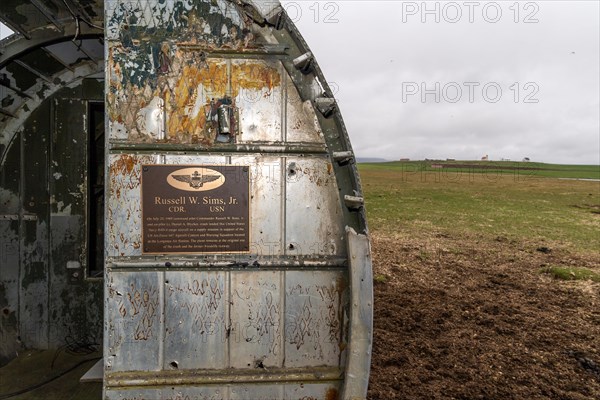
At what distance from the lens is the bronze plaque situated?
9.37 ft

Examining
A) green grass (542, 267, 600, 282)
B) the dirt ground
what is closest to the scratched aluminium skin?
the dirt ground

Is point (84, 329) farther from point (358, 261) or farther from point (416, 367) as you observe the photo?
point (416, 367)

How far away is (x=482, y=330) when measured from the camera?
7.11 m

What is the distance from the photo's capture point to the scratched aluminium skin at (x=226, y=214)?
2.85m

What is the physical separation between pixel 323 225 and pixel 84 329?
434 centimetres

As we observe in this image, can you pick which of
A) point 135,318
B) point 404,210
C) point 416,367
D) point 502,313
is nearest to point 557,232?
point 404,210

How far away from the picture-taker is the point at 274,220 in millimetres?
2959

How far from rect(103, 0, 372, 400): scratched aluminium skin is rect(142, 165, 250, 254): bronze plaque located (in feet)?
0.04

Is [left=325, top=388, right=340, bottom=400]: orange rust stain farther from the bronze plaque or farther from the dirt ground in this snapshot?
the dirt ground

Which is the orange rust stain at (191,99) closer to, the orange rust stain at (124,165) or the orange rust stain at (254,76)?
the orange rust stain at (254,76)

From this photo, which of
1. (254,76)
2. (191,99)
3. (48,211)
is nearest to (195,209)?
(191,99)

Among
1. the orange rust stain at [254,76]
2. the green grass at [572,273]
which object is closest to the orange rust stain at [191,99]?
the orange rust stain at [254,76]

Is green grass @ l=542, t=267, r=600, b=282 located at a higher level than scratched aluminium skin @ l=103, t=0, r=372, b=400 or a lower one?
lower

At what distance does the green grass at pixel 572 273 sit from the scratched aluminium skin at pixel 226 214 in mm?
10155
